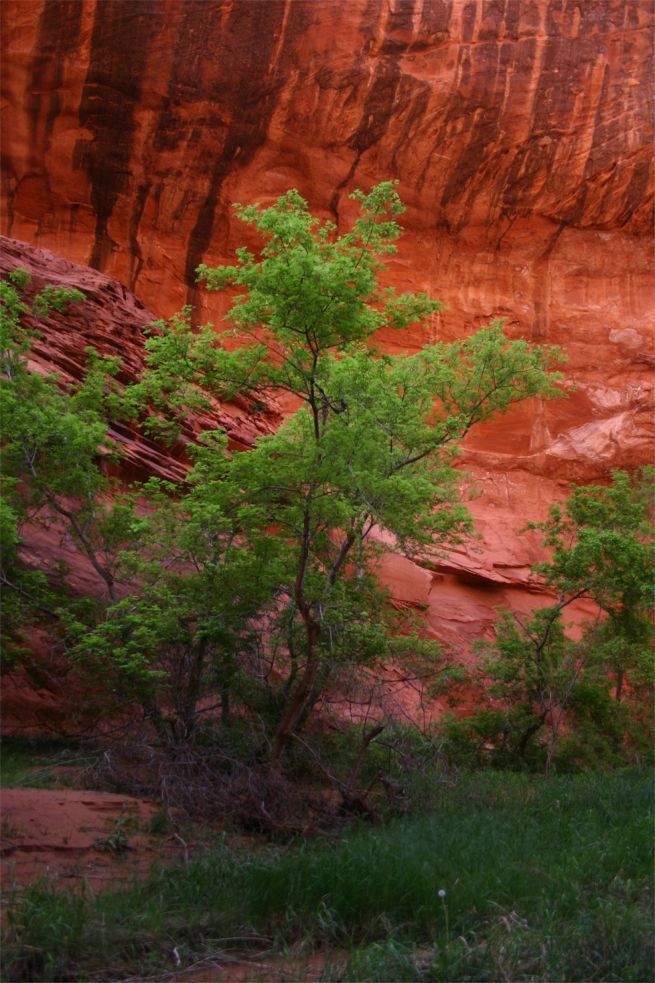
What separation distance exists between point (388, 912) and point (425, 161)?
23.1 metres

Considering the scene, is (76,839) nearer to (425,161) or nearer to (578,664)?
(578,664)

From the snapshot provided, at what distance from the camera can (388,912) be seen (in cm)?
540

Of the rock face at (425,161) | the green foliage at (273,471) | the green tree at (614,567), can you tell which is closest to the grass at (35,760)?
the green foliage at (273,471)

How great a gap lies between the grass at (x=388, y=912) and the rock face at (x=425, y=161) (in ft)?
49.0

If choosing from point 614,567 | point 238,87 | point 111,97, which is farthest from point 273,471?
point 111,97

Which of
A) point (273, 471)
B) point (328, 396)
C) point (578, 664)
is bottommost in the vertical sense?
point (578, 664)

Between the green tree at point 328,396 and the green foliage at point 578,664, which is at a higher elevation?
the green tree at point 328,396

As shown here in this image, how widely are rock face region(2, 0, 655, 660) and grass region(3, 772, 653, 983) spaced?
49.0 feet

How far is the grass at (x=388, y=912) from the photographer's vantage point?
4.66 meters

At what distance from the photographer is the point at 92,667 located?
1048 centimetres

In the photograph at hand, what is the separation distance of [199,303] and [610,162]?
493 inches

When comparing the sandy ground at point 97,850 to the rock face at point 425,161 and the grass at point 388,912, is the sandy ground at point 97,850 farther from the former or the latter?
the rock face at point 425,161

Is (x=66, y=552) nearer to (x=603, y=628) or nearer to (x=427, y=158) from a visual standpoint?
(x=603, y=628)

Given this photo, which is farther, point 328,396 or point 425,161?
point 425,161
